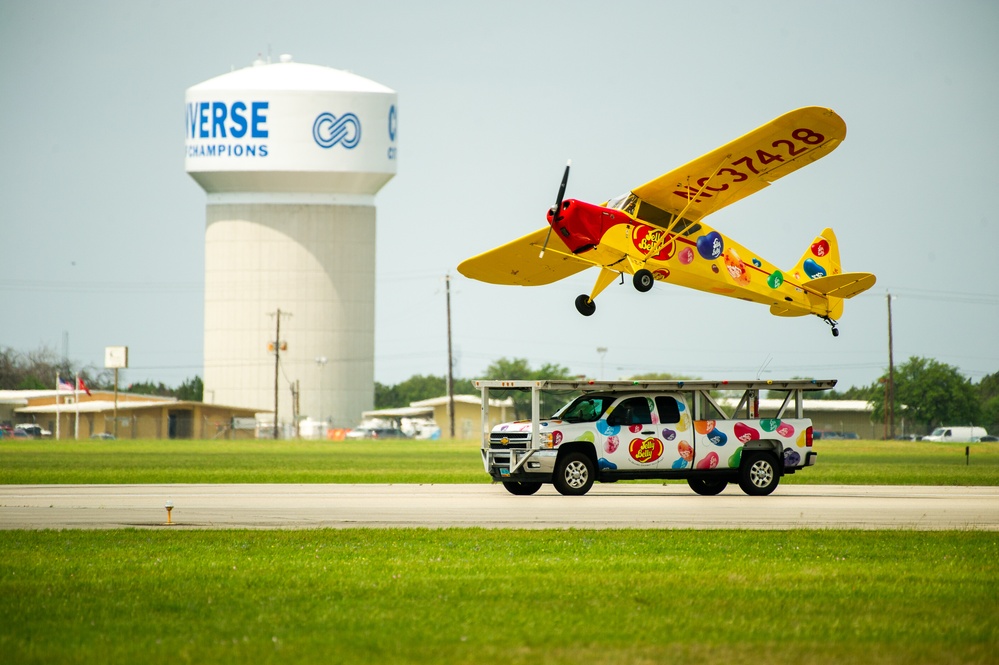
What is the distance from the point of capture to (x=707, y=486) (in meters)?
25.8

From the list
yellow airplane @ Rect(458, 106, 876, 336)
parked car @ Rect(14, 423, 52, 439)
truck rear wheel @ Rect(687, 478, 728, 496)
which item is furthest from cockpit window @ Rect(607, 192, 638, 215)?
parked car @ Rect(14, 423, 52, 439)

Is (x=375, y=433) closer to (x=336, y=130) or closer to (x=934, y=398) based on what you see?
(x=336, y=130)

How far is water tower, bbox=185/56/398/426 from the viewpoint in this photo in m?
110

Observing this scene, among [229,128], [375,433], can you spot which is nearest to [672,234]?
[375,433]

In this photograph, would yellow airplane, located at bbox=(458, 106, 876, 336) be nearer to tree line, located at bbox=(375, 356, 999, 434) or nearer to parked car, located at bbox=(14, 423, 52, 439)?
tree line, located at bbox=(375, 356, 999, 434)

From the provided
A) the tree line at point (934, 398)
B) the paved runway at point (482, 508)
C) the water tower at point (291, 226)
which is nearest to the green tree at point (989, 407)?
the tree line at point (934, 398)

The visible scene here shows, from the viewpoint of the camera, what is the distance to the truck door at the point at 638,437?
79.0 feet

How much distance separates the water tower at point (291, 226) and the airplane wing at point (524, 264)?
285 ft

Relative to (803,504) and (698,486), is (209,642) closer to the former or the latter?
(803,504)

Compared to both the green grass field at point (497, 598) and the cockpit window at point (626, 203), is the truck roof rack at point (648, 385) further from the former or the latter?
the green grass field at point (497, 598)

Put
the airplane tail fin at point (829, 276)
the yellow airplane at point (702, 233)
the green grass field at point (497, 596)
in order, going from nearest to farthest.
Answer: the green grass field at point (497, 596) < the yellow airplane at point (702, 233) < the airplane tail fin at point (829, 276)

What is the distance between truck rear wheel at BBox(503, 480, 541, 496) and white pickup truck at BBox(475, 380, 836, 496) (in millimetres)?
500

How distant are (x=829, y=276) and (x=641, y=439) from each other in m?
4.48

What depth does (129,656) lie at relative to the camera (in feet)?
31.6
